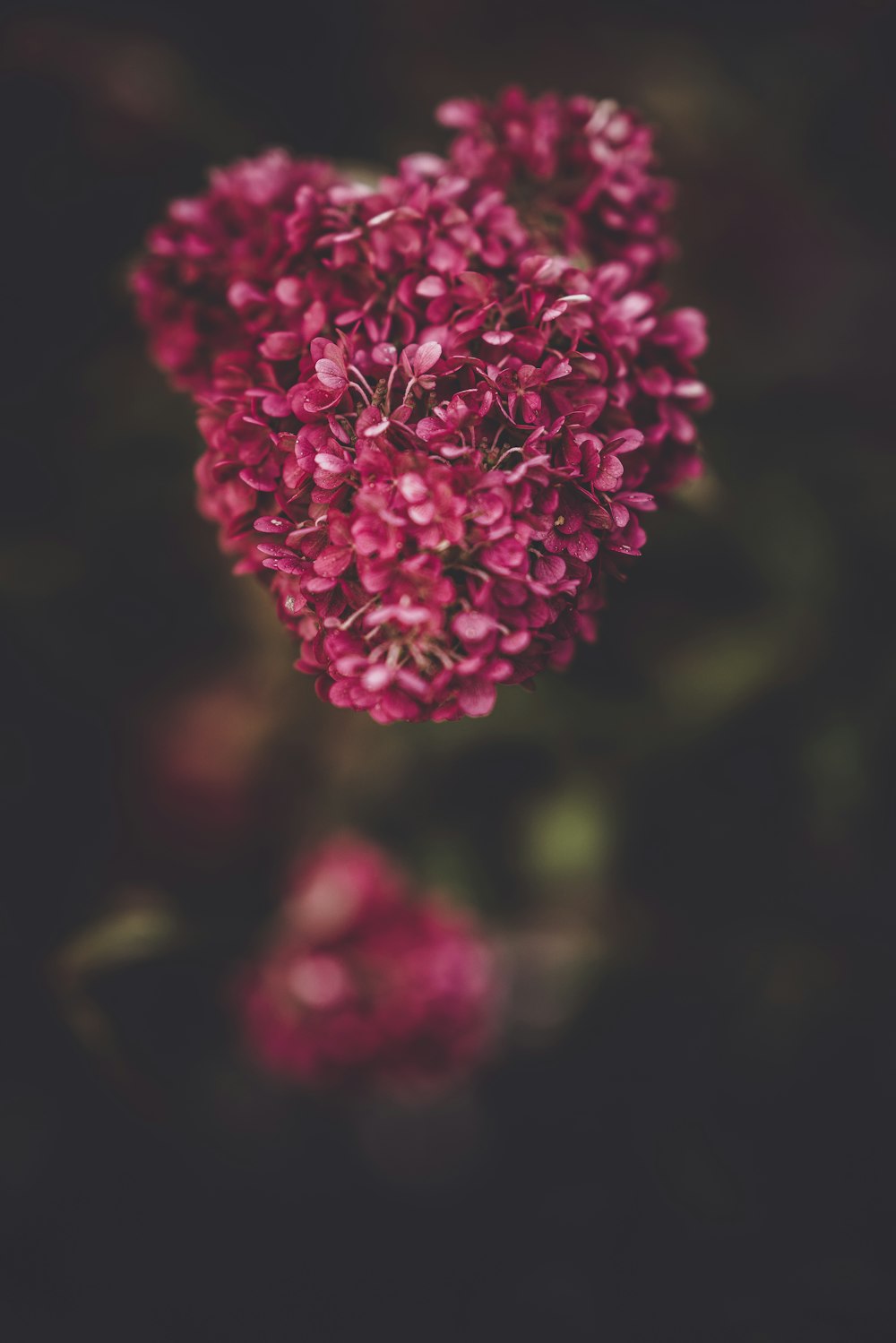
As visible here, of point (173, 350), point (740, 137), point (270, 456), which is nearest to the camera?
point (270, 456)

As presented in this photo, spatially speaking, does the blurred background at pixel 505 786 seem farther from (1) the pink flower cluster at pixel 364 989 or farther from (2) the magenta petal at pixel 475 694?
(2) the magenta petal at pixel 475 694

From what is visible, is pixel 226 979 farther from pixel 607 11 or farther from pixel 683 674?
pixel 607 11

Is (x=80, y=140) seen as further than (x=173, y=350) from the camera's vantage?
Yes

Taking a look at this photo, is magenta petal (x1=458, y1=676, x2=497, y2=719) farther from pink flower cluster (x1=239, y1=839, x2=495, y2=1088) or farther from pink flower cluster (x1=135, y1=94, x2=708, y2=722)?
pink flower cluster (x1=239, y1=839, x2=495, y2=1088)

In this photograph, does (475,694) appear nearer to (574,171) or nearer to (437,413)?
(437,413)

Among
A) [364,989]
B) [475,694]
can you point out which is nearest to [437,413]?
[475,694]

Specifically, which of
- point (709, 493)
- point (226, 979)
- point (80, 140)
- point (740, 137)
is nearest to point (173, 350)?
point (709, 493)
